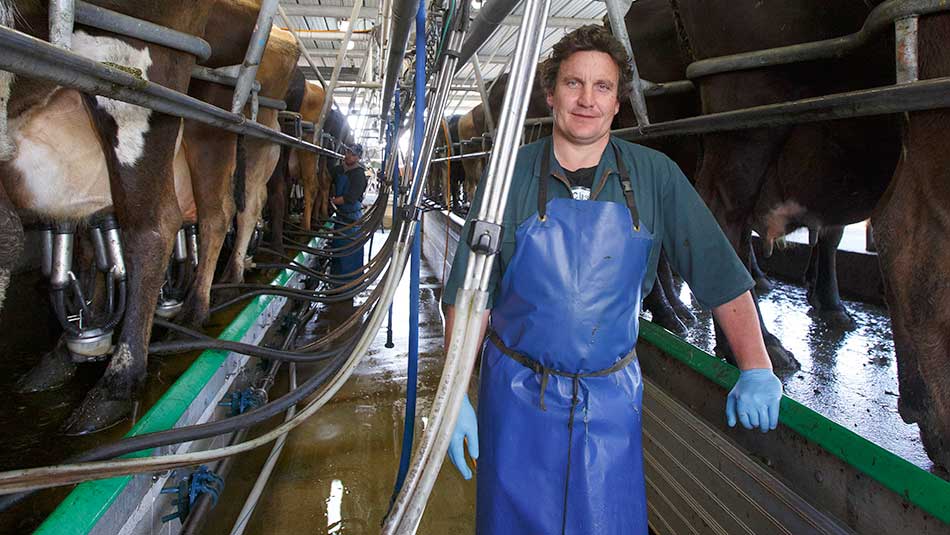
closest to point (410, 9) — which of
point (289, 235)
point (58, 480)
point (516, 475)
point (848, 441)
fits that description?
point (516, 475)

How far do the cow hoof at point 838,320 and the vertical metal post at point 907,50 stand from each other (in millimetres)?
2243

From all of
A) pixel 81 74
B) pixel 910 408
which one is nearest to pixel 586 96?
pixel 81 74

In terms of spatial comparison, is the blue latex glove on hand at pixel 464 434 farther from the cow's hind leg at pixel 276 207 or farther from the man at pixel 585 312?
the cow's hind leg at pixel 276 207

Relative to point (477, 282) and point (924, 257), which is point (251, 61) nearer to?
point (477, 282)

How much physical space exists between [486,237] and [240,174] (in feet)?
9.45

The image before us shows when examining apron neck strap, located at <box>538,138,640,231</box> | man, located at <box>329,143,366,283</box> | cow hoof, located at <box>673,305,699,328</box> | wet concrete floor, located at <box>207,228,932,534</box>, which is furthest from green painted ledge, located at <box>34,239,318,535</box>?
man, located at <box>329,143,366,283</box>

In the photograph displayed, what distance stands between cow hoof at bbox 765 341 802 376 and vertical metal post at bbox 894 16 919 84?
55.4 inches

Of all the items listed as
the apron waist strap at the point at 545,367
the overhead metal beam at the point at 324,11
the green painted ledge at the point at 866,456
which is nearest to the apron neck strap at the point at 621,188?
the apron waist strap at the point at 545,367

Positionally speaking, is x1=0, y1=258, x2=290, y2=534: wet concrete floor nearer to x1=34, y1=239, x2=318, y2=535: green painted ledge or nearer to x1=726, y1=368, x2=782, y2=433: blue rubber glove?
x1=34, y1=239, x2=318, y2=535: green painted ledge

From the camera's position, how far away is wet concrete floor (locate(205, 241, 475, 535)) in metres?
2.24

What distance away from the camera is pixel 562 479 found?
1389 millimetres

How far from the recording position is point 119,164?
1.73 metres

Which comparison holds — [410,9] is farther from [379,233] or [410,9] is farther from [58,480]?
[379,233]

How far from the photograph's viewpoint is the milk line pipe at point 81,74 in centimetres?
89
